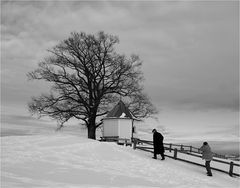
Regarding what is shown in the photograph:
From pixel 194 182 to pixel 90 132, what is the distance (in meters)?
19.4

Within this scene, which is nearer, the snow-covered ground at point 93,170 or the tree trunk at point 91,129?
the snow-covered ground at point 93,170

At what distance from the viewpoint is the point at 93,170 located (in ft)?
52.2

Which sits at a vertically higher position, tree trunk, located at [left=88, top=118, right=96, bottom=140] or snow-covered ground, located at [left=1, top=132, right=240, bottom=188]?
tree trunk, located at [left=88, top=118, right=96, bottom=140]

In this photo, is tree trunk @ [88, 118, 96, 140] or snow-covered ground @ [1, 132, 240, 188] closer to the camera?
snow-covered ground @ [1, 132, 240, 188]

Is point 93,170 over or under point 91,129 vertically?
under

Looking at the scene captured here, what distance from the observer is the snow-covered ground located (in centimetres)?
1322

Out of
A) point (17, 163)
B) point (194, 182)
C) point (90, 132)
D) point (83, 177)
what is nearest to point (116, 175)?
point (83, 177)

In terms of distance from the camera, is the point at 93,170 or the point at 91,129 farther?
the point at 91,129

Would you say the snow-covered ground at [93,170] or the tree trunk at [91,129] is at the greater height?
the tree trunk at [91,129]

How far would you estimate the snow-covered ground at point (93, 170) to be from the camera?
13219mm

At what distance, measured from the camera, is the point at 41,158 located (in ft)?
60.6

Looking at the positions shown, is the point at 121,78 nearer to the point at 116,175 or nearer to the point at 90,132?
the point at 90,132

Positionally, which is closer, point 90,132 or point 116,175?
point 116,175

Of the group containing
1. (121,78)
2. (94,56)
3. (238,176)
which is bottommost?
(238,176)
